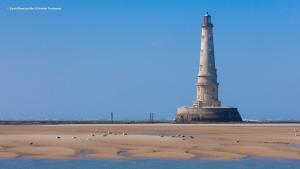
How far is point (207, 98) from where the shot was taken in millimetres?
74125

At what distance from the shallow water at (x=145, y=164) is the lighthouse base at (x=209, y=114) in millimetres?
47312

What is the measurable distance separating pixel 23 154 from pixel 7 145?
3839 mm

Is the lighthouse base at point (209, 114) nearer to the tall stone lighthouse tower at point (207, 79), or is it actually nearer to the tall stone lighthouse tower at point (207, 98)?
the tall stone lighthouse tower at point (207, 98)

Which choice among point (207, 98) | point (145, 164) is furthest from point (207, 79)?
point (145, 164)

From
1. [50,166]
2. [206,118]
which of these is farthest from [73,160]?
[206,118]

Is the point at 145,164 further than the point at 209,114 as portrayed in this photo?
No

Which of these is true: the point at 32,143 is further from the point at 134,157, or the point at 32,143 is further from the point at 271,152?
the point at 271,152

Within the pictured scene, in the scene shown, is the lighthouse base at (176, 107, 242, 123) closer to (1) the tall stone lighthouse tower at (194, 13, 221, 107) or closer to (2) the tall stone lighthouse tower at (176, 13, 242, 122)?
(2) the tall stone lighthouse tower at (176, 13, 242, 122)

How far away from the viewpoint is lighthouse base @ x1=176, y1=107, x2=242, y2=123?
72.8 m

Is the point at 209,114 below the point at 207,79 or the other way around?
below

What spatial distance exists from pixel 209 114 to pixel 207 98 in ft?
6.57

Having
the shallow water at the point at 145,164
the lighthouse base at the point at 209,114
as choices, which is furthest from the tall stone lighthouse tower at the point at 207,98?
the shallow water at the point at 145,164

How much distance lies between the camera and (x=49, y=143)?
31750 millimetres

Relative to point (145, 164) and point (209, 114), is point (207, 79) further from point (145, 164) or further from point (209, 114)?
point (145, 164)
